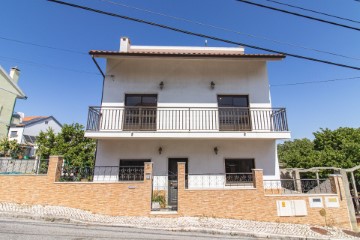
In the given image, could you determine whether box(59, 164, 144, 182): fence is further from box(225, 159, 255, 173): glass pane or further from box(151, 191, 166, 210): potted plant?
box(225, 159, 255, 173): glass pane

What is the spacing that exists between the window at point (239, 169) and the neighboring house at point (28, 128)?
20.3 metres

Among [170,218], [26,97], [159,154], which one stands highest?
[26,97]

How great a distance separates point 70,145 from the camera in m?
12.8

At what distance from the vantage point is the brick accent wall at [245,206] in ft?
24.2

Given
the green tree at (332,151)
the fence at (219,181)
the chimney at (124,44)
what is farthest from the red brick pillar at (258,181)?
the chimney at (124,44)

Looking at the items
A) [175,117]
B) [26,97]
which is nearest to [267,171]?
[175,117]

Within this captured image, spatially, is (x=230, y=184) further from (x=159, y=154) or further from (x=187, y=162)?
(x=159, y=154)

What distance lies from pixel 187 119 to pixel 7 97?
2110 centimetres

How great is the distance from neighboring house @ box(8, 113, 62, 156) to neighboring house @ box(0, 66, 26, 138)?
1.93 metres

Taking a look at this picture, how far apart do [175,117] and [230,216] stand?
5.14 m

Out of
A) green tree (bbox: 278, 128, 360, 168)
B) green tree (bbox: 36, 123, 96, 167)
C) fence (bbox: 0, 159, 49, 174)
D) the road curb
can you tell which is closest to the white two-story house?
the road curb

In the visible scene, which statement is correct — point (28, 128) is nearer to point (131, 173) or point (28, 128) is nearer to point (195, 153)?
point (131, 173)

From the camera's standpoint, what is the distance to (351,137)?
45.2 ft

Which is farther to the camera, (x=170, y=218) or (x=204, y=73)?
(x=204, y=73)
